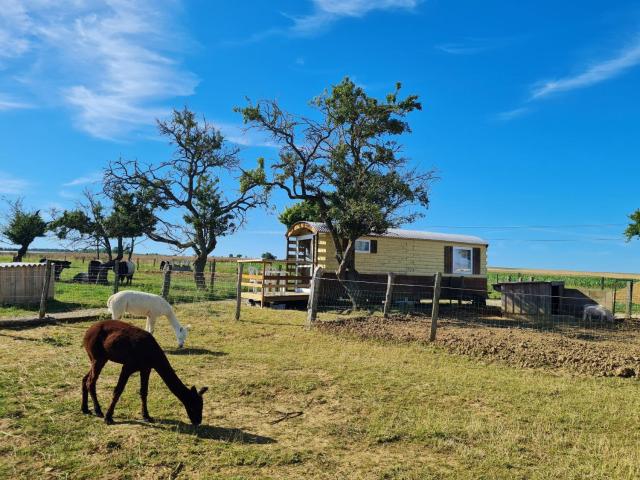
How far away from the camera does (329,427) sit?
530 centimetres

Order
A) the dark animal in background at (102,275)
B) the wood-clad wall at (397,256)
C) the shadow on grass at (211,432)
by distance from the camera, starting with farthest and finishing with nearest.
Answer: the dark animal in background at (102,275)
the wood-clad wall at (397,256)
the shadow on grass at (211,432)

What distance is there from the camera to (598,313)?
16.1 m

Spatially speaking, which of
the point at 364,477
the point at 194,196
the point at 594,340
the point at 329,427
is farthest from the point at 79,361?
the point at 194,196

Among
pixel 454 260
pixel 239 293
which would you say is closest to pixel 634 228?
pixel 454 260

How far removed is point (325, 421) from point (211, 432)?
1310mm

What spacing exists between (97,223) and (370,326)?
31.5m

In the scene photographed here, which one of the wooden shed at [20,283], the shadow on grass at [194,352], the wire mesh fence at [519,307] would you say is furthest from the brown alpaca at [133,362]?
Result: the wooden shed at [20,283]

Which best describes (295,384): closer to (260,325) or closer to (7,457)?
(7,457)

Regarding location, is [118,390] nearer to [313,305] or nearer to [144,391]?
[144,391]

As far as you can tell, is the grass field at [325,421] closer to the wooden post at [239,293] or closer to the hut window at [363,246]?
the wooden post at [239,293]

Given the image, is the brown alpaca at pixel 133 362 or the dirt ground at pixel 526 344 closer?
the brown alpaca at pixel 133 362

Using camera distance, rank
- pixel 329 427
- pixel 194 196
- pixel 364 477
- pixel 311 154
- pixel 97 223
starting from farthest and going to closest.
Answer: pixel 97 223 < pixel 194 196 < pixel 311 154 < pixel 329 427 < pixel 364 477

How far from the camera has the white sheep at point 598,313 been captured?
1583 cm

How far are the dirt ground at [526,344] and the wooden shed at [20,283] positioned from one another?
924 cm
